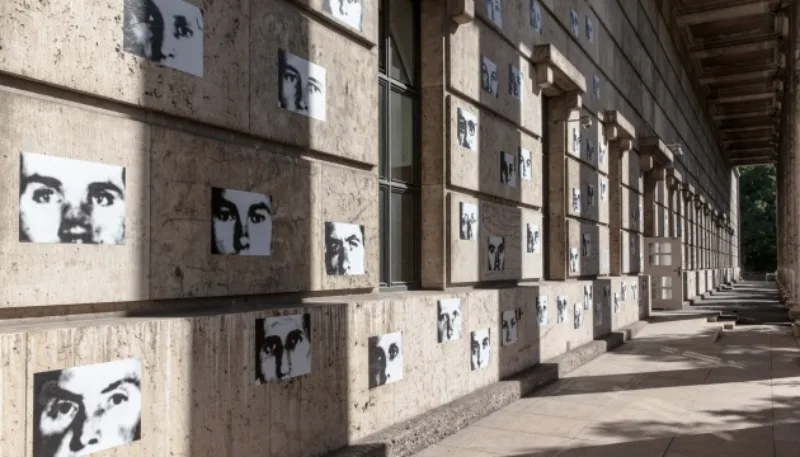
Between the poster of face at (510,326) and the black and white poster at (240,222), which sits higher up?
the black and white poster at (240,222)

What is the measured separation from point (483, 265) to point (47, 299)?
5.12 meters

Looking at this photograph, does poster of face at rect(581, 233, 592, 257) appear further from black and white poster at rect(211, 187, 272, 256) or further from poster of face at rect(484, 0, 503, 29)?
black and white poster at rect(211, 187, 272, 256)

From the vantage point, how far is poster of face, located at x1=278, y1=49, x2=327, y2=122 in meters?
4.64

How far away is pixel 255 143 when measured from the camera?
14.6 ft

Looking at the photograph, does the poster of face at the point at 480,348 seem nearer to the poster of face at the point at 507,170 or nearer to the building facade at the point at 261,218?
the building facade at the point at 261,218

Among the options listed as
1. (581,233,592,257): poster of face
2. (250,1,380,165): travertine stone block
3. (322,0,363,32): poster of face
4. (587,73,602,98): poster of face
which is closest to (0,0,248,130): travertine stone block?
(250,1,380,165): travertine stone block

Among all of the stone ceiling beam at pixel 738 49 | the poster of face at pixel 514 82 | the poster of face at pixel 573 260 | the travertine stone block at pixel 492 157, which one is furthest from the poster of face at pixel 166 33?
the stone ceiling beam at pixel 738 49

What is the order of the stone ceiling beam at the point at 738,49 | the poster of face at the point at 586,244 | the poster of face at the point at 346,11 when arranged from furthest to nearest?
the stone ceiling beam at the point at 738,49
the poster of face at the point at 586,244
the poster of face at the point at 346,11

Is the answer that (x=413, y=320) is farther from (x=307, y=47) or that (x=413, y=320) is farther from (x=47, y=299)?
(x=47, y=299)

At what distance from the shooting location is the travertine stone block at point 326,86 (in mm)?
4457

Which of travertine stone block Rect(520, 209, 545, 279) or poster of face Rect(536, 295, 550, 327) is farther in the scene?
travertine stone block Rect(520, 209, 545, 279)

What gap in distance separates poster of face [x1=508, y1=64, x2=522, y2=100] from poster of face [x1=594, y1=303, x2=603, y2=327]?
446cm

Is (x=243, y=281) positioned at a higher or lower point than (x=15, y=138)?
lower

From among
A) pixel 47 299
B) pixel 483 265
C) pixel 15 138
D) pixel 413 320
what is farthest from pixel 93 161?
pixel 483 265
